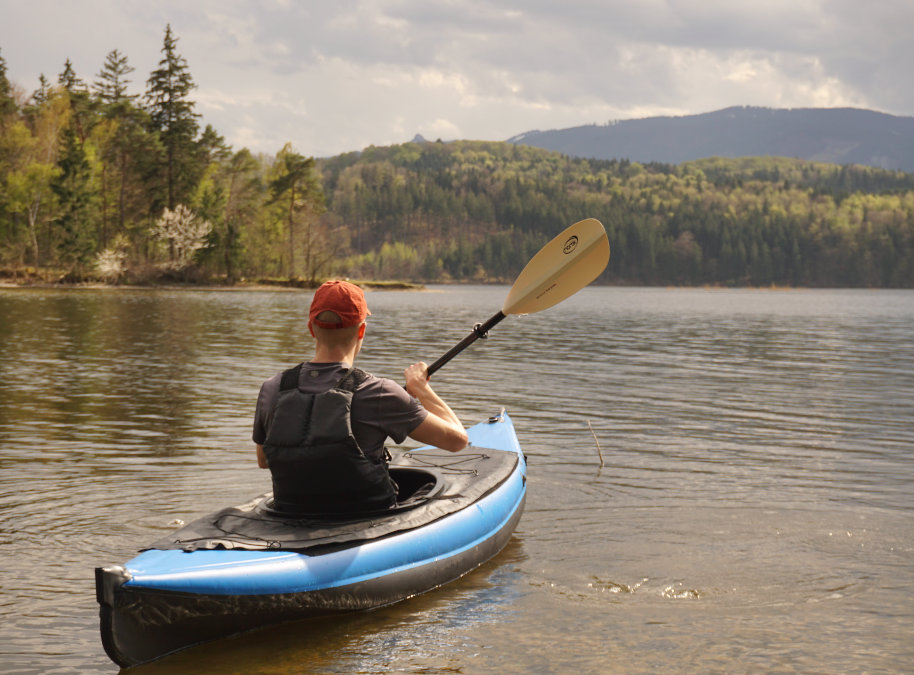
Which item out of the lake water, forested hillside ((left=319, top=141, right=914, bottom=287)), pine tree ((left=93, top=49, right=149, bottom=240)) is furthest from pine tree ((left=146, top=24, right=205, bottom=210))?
forested hillside ((left=319, top=141, right=914, bottom=287))

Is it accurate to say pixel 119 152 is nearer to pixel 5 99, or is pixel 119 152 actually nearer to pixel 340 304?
pixel 5 99

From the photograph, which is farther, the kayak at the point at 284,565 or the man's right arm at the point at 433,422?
the man's right arm at the point at 433,422

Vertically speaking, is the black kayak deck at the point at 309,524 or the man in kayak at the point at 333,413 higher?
the man in kayak at the point at 333,413

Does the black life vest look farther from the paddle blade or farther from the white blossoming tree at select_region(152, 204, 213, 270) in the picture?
the white blossoming tree at select_region(152, 204, 213, 270)

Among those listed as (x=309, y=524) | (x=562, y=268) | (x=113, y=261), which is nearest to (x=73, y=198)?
(x=113, y=261)

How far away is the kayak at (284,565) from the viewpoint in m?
4.64

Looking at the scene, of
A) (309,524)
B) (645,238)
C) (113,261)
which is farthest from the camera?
(645,238)

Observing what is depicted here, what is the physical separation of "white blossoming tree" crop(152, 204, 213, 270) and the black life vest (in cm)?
6433

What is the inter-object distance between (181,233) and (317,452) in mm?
65993

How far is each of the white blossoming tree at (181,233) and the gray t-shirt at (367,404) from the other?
64467 millimetres

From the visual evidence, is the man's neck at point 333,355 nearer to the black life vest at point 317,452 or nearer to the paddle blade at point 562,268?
the black life vest at point 317,452

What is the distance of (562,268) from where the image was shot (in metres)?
8.40

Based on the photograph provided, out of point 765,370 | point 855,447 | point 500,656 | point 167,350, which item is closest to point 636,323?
point 765,370

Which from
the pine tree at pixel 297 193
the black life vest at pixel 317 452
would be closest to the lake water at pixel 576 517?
the black life vest at pixel 317 452
